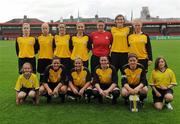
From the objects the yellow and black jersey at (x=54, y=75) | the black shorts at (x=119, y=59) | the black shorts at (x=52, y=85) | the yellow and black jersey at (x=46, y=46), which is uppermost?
the yellow and black jersey at (x=46, y=46)

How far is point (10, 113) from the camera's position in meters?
6.76

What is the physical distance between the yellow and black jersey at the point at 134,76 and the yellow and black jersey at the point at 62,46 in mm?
1446

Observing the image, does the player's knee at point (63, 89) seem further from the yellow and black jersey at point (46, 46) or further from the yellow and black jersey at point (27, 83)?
the yellow and black jersey at point (46, 46)

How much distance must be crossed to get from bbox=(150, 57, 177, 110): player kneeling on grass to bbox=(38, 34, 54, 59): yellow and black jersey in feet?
7.49

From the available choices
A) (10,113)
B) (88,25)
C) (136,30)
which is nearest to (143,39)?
(136,30)

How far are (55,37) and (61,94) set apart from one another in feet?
4.29

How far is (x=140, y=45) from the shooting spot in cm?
770

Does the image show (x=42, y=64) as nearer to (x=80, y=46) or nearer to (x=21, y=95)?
(x=80, y=46)

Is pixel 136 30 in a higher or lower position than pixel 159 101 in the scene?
higher

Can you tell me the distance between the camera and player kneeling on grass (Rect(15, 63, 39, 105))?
7.54 m

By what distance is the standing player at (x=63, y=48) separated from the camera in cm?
815

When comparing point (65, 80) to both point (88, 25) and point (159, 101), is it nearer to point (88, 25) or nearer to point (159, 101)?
point (159, 101)

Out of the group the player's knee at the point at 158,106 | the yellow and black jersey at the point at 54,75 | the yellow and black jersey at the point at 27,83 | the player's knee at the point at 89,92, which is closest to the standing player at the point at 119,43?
the player's knee at the point at 89,92

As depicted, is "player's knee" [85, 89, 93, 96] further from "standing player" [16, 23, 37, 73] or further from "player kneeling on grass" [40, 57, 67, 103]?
"standing player" [16, 23, 37, 73]
